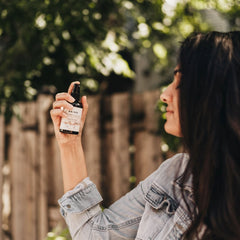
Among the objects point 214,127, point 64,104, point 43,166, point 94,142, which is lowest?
point 43,166

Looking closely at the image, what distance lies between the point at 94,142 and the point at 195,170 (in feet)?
7.77

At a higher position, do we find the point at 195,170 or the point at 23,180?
the point at 195,170

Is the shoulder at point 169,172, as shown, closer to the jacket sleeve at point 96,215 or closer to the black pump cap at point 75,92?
the jacket sleeve at point 96,215

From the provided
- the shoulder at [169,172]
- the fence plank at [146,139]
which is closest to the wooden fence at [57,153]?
the fence plank at [146,139]

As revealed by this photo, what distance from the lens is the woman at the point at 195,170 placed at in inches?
59.0

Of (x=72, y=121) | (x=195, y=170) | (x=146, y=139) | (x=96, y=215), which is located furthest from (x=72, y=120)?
(x=146, y=139)

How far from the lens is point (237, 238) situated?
1.47m

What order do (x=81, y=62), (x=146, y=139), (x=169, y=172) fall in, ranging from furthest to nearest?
(x=81, y=62) < (x=146, y=139) < (x=169, y=172)

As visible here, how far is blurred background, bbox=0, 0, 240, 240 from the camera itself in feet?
11.1

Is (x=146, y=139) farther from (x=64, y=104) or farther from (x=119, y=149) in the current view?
(x=64, y=104)

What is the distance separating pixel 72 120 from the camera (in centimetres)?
188

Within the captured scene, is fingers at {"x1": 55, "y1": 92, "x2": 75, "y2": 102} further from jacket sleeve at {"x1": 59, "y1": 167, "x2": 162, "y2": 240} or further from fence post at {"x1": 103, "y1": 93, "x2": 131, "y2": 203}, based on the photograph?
fence post at {"x1": 103, "y1": 93, "x2": 131, "y2": 203}

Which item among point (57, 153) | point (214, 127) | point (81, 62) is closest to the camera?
point (214, 127)

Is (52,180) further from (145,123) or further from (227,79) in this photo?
(227,79)
